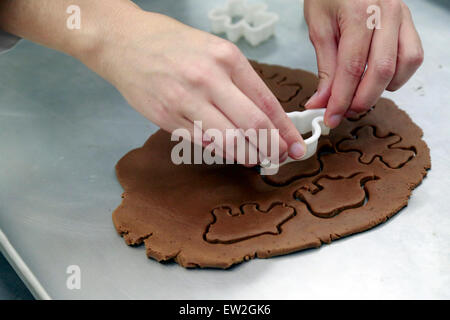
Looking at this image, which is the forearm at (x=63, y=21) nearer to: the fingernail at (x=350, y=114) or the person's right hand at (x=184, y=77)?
the person's right hand at (x=184, y=77)

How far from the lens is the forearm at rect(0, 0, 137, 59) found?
106cm

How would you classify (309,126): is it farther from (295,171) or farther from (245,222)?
(245,222)

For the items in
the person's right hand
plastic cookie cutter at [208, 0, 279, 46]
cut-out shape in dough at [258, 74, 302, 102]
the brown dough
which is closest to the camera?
the person's right hand

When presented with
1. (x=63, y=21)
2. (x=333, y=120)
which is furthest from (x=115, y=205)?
(x=333, y=120)

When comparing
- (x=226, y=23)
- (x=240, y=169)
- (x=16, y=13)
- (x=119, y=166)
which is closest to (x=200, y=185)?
(x=240, y=169)

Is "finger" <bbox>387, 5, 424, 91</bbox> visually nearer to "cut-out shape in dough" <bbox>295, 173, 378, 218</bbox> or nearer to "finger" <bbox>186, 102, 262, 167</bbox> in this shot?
"cut-out shape in dough" <bbox>295, 173, 378, 218</bbox>

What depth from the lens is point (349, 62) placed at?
1.16 meters

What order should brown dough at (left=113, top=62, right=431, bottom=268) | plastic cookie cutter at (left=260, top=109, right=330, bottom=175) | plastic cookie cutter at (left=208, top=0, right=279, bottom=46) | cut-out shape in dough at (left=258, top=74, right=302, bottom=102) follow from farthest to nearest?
plastic cookie cutter at (left=208, top=0, right=279, bottom=46) < cut-out shape in dough at (left=258, top=74, right=302, bottom=102) < plastic cookie cutter at (left=260, top=109, right=330, bottom=175) < brown dough at (left=113, top=62, right=431, bottom=268)

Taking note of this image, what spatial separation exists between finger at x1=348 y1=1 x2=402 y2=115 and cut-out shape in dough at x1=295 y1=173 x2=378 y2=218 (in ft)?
0.72

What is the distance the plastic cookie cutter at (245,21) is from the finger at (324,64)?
54 centimetres

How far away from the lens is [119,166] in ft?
4.25

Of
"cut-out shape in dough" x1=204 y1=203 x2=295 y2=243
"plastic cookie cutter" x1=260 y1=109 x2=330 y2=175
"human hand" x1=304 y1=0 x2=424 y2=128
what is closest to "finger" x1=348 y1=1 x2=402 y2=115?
"human hand" x1=304 y1=0 x2=424 y2=128
